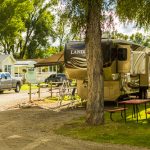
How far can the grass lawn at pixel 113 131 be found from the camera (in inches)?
457

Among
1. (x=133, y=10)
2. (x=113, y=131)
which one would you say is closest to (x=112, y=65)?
(x=133, y=10)

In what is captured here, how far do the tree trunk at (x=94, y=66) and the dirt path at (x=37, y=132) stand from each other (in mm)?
1334

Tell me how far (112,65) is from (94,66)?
598 cm

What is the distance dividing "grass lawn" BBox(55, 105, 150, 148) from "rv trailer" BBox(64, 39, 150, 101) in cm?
495

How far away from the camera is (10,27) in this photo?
66.8 meters

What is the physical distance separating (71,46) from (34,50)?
65579mm

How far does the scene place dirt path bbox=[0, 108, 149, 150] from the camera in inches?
430

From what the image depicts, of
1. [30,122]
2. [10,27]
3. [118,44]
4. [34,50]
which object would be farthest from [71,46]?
[34,50]

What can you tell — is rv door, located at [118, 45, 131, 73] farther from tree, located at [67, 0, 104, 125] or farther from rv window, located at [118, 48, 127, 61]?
tree, located at [67, 0, 104, 125]

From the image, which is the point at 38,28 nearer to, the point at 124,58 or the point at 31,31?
the point at 31,31

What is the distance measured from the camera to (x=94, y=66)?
1420 centimetres

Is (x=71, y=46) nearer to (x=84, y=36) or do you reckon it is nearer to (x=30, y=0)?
(x=84, y=36)

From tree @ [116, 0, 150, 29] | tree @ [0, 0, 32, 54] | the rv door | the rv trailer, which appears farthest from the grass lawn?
tree @ [0, 0, 32, 54]

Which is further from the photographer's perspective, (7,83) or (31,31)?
(31,31)
